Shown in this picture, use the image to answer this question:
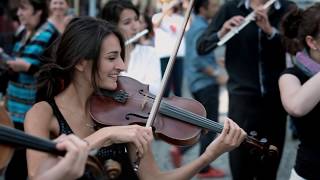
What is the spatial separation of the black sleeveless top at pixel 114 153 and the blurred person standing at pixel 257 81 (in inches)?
49.2

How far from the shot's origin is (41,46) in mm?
3369

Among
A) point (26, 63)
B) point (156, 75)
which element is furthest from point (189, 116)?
point (26, 63)

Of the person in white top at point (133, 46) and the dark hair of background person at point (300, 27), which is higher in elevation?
the dark hair of background person at point (300, 27)

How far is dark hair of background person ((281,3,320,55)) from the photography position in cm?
216

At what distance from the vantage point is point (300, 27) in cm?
226

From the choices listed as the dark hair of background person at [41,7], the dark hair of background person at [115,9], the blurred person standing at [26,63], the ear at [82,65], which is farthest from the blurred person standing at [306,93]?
the dark hair of background person at [41,7]

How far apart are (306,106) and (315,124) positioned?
0.13 m

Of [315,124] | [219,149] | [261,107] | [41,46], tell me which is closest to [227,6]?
[261,107]

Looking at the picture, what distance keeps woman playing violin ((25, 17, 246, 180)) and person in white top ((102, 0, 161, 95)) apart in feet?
3.32

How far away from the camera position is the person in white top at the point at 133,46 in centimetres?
296

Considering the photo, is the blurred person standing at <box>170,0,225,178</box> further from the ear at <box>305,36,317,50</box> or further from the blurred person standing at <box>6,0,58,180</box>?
the ear at <box>305,36,317,50</box>

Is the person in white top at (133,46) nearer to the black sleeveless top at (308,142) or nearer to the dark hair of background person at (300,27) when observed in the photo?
the dark hair of background person at (300,27)

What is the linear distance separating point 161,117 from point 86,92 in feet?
0.86

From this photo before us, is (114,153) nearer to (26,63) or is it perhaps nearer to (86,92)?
(86,92)
